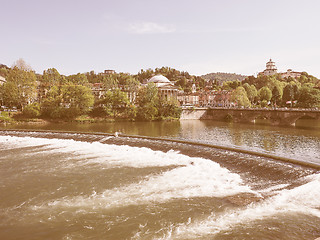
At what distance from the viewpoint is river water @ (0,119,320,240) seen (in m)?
13.1

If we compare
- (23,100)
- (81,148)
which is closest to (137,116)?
(23,100)

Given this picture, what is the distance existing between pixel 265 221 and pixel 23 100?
9400 cm

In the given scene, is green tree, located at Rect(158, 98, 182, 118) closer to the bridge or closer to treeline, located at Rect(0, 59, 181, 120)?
treeline, located at Rect(0, 59, 181, 120)

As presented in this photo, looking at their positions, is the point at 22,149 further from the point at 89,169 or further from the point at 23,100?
the point at 23,100

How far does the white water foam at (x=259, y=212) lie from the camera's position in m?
12.9

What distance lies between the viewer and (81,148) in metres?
34.7

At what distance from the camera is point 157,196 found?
1723 centimetres

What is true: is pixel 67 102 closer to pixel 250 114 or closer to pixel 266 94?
pixel 250 114

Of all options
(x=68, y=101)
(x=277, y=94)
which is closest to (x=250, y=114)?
(x=277, y=94)

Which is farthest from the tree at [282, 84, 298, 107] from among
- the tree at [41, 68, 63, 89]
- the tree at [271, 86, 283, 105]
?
the tree at [41, 68, 63, 89]

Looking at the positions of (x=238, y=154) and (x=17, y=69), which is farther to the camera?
(x=17, y=69)

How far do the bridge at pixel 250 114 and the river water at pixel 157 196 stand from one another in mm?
56158

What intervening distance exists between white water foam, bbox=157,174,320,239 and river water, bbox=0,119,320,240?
52 mm

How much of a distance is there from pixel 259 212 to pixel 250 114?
78.7m
